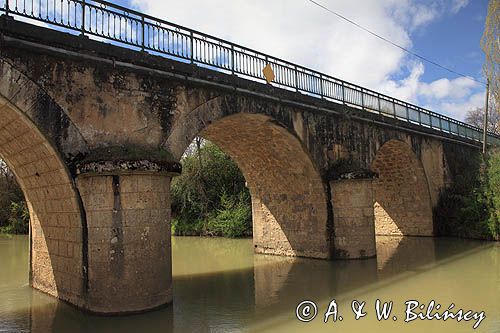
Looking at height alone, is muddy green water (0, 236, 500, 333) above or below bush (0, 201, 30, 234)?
below

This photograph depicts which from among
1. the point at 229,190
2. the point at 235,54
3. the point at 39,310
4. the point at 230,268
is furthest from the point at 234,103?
the point at 229,190

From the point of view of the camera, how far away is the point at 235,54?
10.4 m

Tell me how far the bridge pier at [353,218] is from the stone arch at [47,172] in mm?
7454

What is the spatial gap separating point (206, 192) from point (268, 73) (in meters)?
13.5

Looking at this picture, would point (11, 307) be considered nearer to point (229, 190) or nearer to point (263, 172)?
point (263, 172)

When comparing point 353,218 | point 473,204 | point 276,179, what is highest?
point 276,179

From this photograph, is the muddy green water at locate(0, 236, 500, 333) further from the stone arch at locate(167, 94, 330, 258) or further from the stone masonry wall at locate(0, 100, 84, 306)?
the stone arch at locate(167, 94, 330, 258)

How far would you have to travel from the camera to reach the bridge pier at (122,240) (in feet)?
22.7

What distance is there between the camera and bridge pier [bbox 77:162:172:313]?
6926 mm

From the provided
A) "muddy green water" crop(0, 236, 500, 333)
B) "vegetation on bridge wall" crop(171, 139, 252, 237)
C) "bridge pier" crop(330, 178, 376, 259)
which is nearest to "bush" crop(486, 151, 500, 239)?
"muddy green water" crop(0, 236, 500, 333)

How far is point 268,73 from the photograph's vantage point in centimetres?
1124

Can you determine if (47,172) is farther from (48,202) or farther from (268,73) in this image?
(268,73)

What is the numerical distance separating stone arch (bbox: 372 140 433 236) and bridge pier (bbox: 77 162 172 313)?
11817 mm

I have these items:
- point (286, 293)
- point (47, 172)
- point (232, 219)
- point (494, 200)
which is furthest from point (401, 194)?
point (47, 172)
